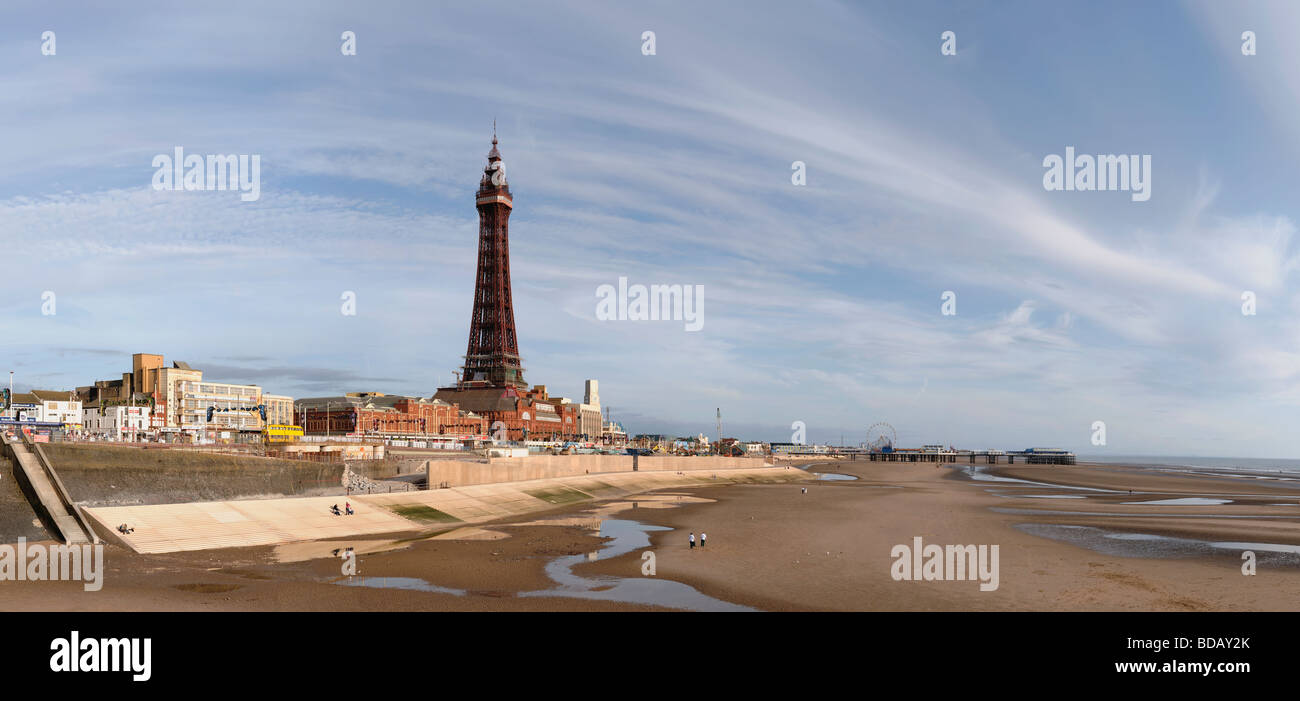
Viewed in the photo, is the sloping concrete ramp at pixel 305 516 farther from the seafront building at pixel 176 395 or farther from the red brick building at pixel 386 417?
the seafront building at pixel 176 395

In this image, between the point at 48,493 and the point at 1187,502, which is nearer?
the point at 48,493

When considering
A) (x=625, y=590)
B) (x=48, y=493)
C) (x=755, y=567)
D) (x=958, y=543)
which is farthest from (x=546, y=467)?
(x=625, y=590)

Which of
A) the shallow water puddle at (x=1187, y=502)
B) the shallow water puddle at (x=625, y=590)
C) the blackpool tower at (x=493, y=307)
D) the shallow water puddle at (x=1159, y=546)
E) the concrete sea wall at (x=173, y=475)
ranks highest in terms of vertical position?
the blackpool tower at (x=493, y=307)

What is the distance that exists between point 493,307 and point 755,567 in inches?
5674

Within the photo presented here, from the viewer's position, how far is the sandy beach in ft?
74.8

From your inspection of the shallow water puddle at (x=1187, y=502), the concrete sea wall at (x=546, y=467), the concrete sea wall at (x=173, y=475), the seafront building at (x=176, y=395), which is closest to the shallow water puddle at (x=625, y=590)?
the concrete sea wall at (x=546, y=467)

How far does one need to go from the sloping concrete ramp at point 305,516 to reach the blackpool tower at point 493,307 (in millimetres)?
107200

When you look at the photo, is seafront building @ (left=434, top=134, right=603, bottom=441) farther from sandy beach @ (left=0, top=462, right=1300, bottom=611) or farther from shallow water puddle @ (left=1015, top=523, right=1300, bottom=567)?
Answer: shallow water puddle @ (left=1015, top=523, right=1300, bottom=567)

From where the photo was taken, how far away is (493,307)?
546 ft

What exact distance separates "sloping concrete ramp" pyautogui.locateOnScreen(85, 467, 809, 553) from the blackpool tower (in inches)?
4220

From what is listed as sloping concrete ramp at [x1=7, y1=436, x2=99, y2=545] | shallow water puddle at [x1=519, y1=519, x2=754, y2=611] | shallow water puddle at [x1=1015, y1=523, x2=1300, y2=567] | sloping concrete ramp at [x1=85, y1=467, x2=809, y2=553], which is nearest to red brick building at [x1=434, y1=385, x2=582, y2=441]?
sloping concrete ramp at [x1=85, y1=467, x2=809, y2=553]

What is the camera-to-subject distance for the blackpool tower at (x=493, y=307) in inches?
6511

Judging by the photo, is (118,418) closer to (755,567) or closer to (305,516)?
(305,516)
